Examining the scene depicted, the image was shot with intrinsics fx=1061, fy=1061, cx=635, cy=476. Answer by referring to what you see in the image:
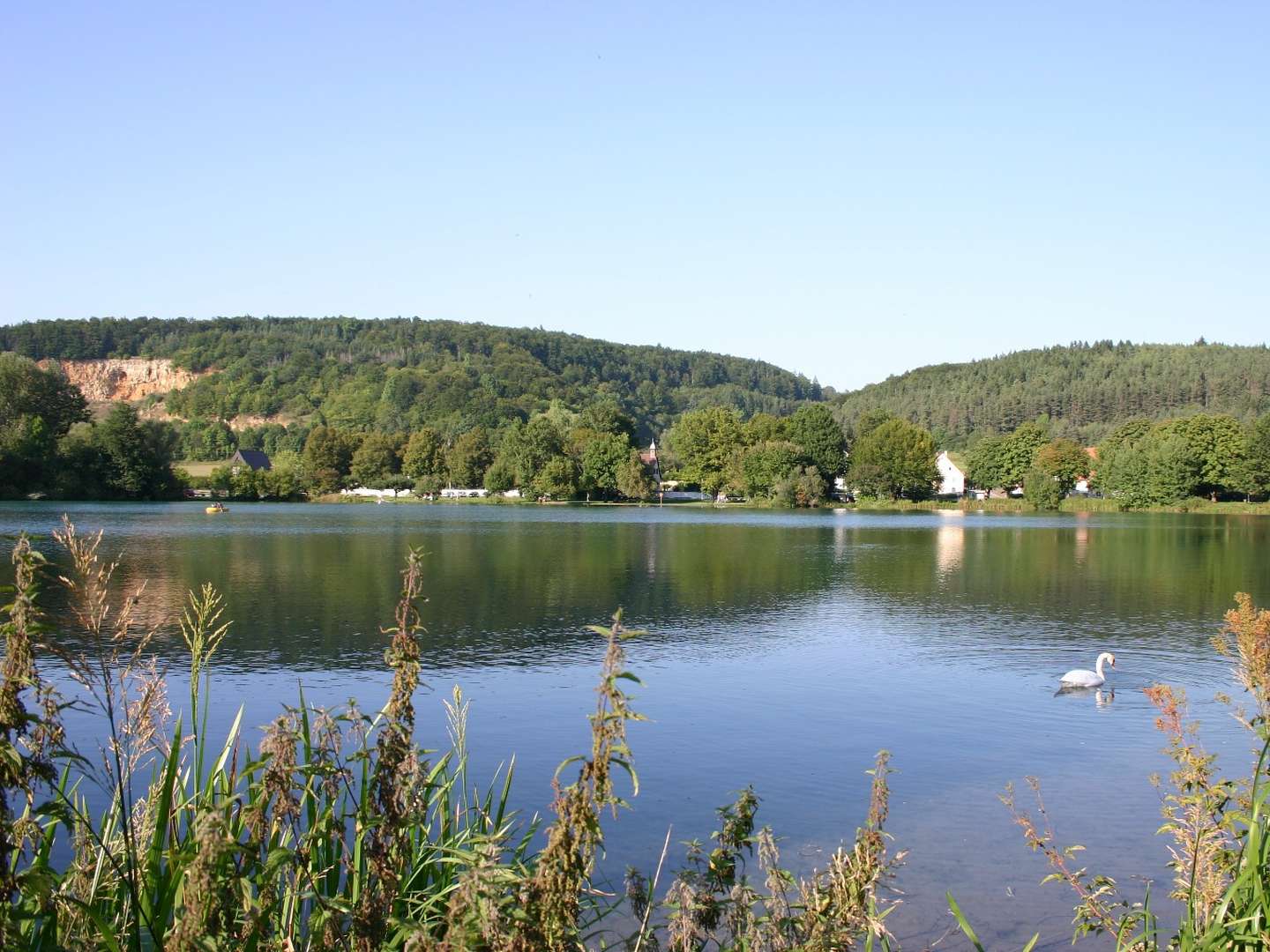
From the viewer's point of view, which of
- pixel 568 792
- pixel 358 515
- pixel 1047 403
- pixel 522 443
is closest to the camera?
pixel 568 792

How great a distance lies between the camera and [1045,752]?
13680 mm

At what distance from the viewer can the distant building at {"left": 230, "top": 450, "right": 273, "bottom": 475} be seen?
125 metres

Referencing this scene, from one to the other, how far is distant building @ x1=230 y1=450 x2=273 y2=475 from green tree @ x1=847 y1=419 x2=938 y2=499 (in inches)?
2719

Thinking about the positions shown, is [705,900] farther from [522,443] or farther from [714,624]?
[522,443]

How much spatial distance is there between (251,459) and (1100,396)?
129 meters

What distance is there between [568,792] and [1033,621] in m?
24.6

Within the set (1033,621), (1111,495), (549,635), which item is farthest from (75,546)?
(1111,495)

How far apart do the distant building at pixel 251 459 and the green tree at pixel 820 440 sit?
62966 millimetres

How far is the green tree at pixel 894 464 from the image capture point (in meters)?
102

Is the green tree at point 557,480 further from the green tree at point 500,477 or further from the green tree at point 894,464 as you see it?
the green tree at point 894,464

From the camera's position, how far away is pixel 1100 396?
6703 inches

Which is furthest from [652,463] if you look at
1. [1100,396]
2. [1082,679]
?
[1082,679]

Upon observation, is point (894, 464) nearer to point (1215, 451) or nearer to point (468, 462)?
point (1215, 451)

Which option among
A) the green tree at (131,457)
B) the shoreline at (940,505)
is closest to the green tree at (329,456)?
the shoreline at (940,505)
